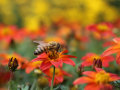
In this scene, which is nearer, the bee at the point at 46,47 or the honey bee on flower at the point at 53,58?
the honey bee on flower at the point at 53,58

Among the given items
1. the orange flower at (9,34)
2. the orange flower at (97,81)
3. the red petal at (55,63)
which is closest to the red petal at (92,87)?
the orange flower at (97,81)

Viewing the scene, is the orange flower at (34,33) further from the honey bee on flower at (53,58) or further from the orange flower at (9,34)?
the honey bee on flower at (53,58)

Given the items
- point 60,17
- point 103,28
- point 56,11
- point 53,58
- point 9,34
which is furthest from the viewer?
point 56,11

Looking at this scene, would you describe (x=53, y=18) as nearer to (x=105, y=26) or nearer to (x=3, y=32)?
(x=3, y=32)

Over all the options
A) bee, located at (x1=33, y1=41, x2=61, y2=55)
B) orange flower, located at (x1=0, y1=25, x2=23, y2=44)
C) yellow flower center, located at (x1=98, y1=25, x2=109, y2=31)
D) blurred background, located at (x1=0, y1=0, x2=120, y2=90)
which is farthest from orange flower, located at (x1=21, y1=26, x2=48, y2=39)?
bee, located at (x1=33, y1=41, x2=61, y2=55)

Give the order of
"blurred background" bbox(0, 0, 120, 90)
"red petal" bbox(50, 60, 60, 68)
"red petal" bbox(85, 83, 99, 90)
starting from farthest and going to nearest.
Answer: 1. "blurred background" bbox(0, 0, 120, 90)
2. "red petal" bbox(50, 60, 60, 68)
3. "red petal" bbox(85, 83, 99, 90)

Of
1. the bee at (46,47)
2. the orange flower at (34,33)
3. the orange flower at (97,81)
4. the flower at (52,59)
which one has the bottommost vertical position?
the orange flower at (97,81)

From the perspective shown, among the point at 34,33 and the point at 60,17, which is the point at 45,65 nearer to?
the point at 34,33

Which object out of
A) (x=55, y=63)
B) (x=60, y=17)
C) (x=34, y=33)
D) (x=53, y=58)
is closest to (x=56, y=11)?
(x=60, y=17)

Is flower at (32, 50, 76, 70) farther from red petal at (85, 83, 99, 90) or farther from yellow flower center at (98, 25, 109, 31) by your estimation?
yellow flower center at (98, 25, 109, 31)

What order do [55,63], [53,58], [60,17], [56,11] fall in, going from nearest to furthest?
1. [55,63]
2. [53,58]
3. [60,17]
4. [56,11]

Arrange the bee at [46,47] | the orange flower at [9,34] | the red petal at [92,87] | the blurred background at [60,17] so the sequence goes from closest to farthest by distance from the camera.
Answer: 1. the red petal at [92,87]
2. the bee at [46,47]
3. the orange flower at [9,34]
4. the blurred background at [60,17]
